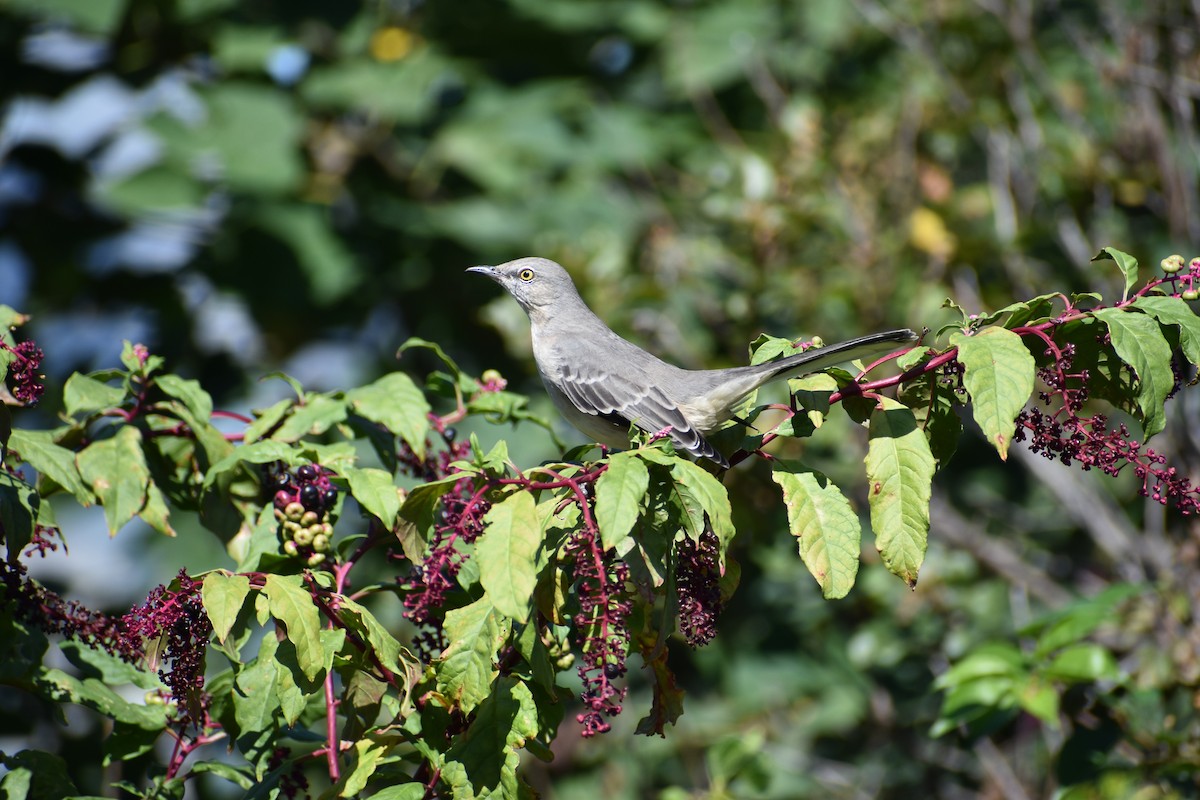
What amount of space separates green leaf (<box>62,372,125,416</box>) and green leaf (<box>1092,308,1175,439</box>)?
2832 mm

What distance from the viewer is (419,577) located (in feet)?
10.0

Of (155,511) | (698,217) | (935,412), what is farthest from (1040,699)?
(698,217)

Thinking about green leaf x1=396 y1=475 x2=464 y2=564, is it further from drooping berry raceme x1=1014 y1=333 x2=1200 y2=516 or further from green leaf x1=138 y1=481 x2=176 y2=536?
drooping berry raceme x1=1014 y1=333 x2=1200 y2=516

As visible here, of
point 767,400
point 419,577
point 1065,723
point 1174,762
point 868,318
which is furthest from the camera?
point 868,318

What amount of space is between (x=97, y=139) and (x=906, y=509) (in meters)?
7.32

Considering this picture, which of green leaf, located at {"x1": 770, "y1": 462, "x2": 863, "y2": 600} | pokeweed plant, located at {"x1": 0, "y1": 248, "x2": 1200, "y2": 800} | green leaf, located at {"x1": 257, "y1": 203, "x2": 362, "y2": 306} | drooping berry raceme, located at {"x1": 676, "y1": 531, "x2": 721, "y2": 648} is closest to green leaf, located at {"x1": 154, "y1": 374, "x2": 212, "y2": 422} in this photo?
pokeweed plant, located at {"x1": 0, "y1": 248, "x2": 1200, "y2": 800}

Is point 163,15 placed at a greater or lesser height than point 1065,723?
greater

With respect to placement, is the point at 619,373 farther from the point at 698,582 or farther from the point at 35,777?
the point at 35,777

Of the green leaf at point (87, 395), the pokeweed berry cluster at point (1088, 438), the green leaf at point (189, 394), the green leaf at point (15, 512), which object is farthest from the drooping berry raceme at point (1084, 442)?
the green leaf at point (87, 395)

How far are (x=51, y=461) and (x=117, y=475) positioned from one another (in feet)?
0.67

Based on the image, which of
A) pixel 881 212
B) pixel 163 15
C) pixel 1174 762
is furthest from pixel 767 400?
pixel 163 15

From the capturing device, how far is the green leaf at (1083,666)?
3834 mm

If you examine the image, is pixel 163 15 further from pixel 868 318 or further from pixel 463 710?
pixel 463 710

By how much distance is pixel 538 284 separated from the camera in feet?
19.1
